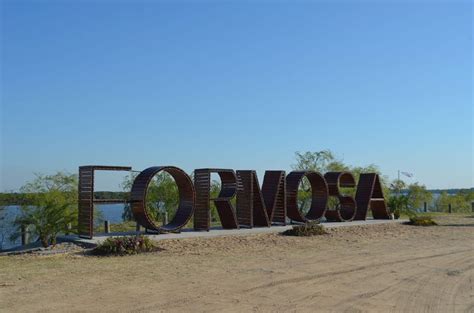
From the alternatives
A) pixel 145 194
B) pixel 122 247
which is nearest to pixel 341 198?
pixel 145 194

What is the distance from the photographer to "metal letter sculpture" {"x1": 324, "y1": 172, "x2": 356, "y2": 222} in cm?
2475

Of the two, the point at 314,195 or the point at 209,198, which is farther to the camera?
the point at 314,195

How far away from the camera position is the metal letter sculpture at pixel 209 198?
19438mm

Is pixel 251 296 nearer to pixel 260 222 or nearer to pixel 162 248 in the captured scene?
pixel 162 248

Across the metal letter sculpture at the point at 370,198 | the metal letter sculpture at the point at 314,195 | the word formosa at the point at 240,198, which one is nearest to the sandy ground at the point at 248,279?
the word formosa at the point at 240,198

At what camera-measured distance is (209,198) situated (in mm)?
Result: 19281

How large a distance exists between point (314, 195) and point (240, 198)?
4.58m

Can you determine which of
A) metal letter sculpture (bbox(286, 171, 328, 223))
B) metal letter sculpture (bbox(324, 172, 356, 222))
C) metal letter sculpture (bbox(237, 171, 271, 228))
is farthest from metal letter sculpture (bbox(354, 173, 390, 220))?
metal letter sculpture (bbox(237, 171, 271, 228))

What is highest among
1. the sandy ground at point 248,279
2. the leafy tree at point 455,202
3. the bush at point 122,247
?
the leafy tree at point 455,202

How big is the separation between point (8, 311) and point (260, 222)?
13927 millimetres

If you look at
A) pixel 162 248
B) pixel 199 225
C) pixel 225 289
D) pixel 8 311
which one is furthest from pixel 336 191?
pixel 8 311

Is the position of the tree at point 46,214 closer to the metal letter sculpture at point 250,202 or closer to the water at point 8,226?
the water at point 8,226

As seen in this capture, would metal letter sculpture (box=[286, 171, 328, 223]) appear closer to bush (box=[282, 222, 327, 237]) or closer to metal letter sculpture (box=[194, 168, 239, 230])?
bush (box=[282, 222, 327, 237])

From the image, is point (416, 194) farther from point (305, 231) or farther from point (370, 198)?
point (305, 231)
